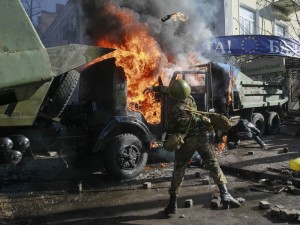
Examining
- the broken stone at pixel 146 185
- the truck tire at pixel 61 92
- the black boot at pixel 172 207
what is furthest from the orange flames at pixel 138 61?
the black boot at pixel 172 207

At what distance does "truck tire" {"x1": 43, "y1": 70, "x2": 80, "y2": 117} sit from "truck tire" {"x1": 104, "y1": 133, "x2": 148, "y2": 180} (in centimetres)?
129

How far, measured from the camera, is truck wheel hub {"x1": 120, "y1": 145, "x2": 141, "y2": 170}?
21.6ft

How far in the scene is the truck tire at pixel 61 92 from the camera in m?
5.78

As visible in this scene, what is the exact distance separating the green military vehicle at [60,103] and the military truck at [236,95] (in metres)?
1.62

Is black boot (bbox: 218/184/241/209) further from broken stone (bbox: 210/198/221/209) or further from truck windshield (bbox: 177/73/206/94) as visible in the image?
truck windshield (bbox: 177/73/206/94)

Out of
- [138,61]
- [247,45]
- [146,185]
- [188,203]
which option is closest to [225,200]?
[188,203]

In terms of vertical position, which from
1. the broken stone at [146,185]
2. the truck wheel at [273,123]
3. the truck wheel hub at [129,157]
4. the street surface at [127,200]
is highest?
the truck wheel at [273,123]

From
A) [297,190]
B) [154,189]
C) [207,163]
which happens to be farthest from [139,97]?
[297,190]

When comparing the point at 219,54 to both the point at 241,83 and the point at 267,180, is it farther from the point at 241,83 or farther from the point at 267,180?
the point at 267,180

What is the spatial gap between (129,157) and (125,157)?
0.09m

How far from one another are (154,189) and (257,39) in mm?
9372

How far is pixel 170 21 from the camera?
36.6 feet

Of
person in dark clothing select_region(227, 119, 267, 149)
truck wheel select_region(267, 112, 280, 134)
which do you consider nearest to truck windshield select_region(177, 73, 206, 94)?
person in dark clothing select_region(227, 119, 267, 149)

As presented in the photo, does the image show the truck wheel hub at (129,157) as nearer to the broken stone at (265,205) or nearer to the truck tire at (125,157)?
the truck tire at (125,157)
